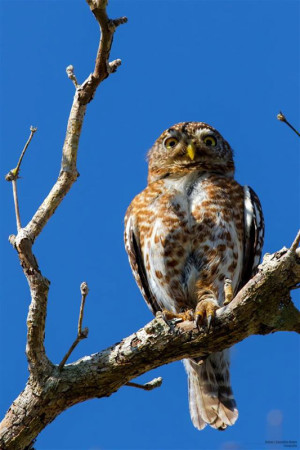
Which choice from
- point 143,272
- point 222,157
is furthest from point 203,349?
point 222,157

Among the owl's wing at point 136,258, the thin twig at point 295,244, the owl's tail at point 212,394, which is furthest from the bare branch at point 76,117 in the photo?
the owl's tail at point 212,394

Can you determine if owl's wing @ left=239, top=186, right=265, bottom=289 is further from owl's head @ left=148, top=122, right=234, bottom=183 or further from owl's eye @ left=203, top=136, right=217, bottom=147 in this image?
owl's eye @ left=203, top=136, right=217, bottom=147

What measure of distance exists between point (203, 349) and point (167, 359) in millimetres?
215

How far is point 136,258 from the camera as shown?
5.39 m

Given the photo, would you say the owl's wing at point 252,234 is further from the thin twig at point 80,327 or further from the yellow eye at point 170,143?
the thin twig at point 80,327

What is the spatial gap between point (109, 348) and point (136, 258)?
1682mm

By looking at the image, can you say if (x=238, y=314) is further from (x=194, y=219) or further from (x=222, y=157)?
(x=222, y=157)

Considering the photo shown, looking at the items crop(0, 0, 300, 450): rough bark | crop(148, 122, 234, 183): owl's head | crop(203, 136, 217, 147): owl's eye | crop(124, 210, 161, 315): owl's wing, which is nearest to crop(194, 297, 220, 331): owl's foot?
crop(0, 0, 300, 450): rough bark

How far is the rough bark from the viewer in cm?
343

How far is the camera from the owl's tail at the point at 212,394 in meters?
4.93

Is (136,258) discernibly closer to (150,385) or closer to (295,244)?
(150,385)

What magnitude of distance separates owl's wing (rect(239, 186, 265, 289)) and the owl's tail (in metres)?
0.66

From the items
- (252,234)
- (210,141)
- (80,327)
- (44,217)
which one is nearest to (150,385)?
(80,327)

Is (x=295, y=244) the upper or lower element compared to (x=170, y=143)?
lower
